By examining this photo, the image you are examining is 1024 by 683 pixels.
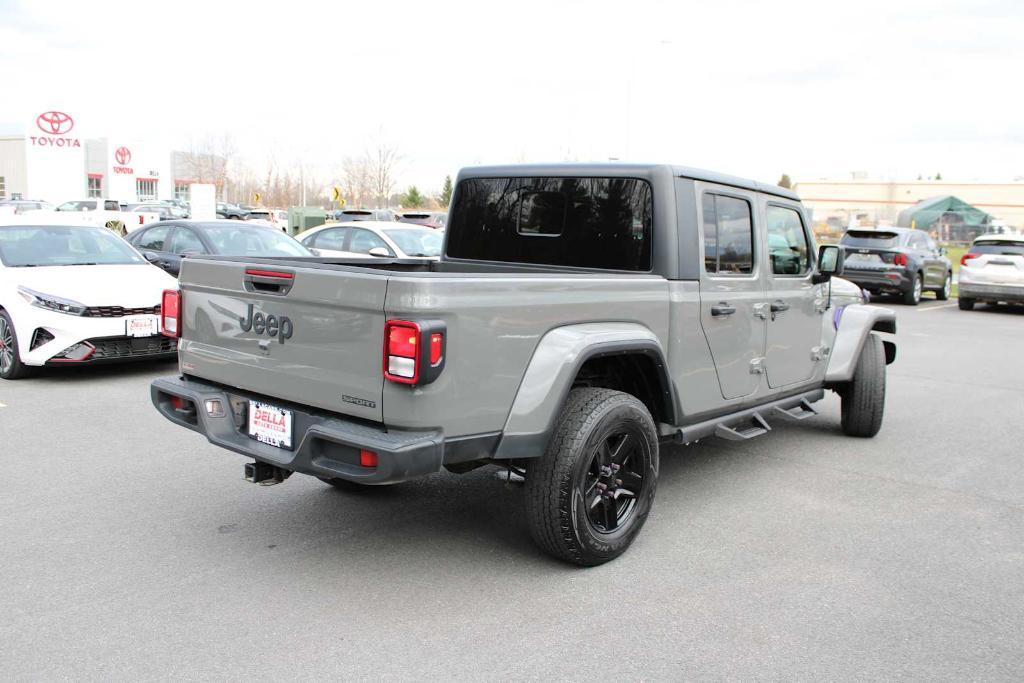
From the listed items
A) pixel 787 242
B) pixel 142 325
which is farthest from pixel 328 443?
pixel 142 325

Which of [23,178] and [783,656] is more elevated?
[23,178]

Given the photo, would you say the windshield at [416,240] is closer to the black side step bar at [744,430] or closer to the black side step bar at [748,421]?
the black side step bar at [748,421]

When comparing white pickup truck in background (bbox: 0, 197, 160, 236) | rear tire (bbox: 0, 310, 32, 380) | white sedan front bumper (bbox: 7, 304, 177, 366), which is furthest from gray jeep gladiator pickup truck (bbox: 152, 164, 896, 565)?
white pickup truck in background (bbox: 0, 197, 160, 236)

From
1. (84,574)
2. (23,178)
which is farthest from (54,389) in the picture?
(23,178)

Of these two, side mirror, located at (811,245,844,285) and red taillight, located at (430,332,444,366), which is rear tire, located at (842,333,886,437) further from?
red taillight, located at (430,332,444,366)

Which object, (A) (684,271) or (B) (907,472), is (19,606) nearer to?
(A) (684,271)

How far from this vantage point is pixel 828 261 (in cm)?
608

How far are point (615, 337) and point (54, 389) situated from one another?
5.98 metres

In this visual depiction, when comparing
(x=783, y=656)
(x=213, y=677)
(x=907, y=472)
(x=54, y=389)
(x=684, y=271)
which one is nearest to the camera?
(x=213, y=677)

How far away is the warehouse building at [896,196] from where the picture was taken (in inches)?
3169

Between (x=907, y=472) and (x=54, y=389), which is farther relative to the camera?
(x=54, y=389)

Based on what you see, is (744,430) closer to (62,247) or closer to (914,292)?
(62,247)

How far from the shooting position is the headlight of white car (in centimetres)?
808

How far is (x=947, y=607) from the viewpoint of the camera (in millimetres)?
3908
